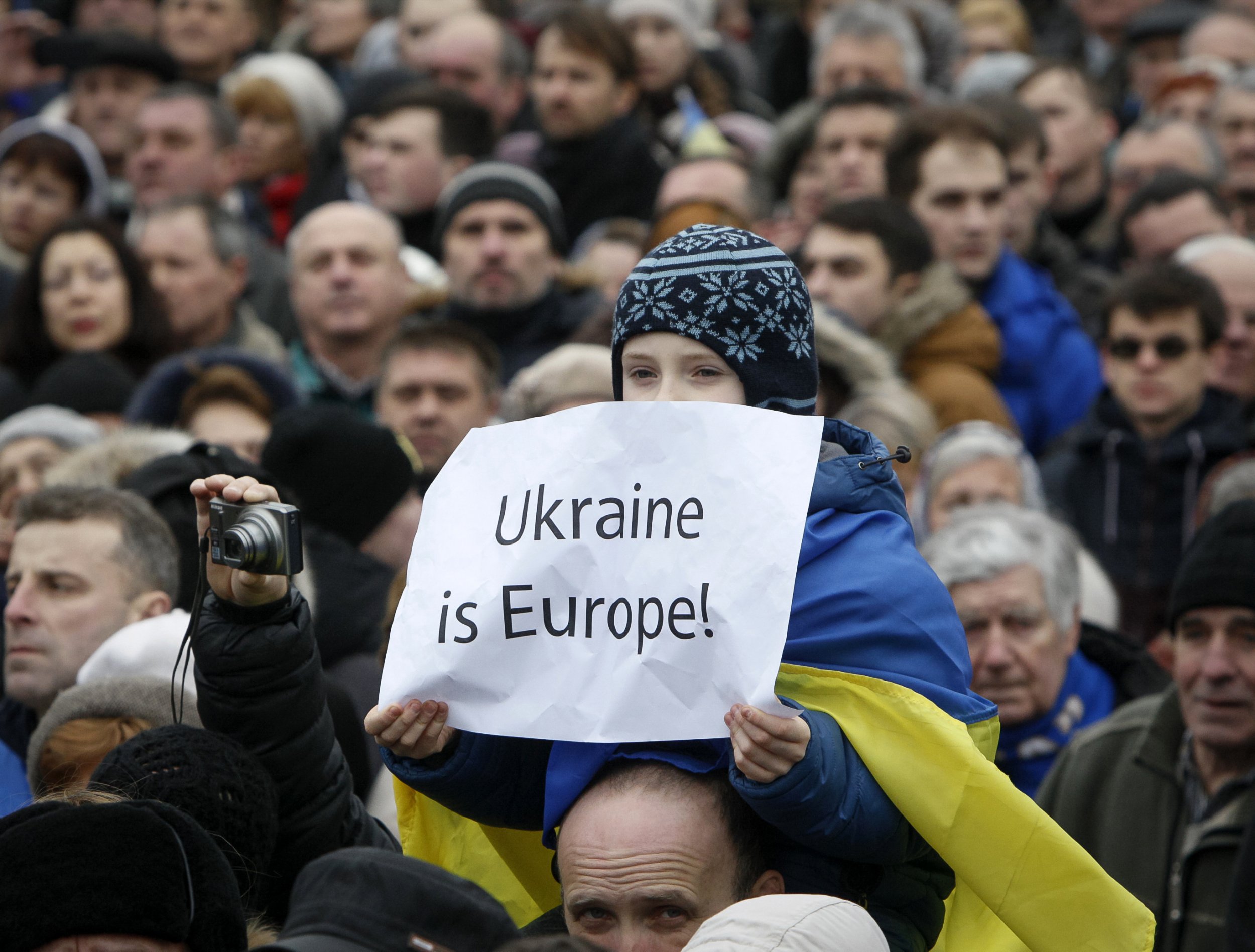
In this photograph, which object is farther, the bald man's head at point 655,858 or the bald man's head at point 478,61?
the bald man's head at point 478,61

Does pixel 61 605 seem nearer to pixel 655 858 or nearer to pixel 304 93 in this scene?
pixel 655 858

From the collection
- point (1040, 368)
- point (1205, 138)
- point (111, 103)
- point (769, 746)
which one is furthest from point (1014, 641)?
point (111, 103)

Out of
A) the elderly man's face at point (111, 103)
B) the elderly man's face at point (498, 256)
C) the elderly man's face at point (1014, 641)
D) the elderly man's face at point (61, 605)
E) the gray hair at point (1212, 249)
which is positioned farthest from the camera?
the elderly man's face at point (111, 103)

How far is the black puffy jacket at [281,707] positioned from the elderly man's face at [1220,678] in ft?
8.37

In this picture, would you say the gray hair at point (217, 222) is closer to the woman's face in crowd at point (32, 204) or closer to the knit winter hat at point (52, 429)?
the woman's face in crowd at point (32, 204)

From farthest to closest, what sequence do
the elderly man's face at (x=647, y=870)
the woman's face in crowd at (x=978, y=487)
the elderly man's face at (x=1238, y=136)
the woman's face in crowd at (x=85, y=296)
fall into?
the elderly man's face at (x=1238, y=136), the woman's face in crowd at (x=85, y=296), the woman's face in crowd at (x=978, y=487), the elderly man's face at (x=647, y=870)

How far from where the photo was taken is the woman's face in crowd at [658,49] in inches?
431

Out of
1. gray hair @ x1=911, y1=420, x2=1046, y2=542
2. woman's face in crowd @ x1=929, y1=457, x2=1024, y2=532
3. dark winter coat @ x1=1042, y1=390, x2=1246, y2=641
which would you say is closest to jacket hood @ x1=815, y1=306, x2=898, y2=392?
gray hair @ x1=911, y1=420, x2=1046, y2=542

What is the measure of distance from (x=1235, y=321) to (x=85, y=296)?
4.71 metres

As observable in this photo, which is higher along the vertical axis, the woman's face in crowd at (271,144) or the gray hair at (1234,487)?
the woman's face in crowd at (271,144)

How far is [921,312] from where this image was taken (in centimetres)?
753

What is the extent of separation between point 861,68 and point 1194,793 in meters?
5.91

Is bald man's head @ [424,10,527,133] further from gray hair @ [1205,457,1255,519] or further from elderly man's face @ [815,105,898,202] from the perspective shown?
gray hair @ [1205,457,1255,519]

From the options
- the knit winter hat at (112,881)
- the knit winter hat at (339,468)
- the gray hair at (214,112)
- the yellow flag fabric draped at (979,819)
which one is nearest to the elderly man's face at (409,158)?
the gray hair at (214,112)
